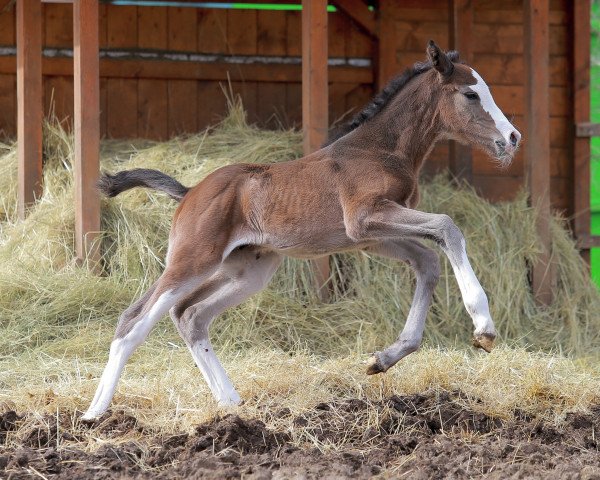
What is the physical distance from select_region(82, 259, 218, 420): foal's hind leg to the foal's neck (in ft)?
3.73

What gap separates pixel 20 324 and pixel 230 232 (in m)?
2.10

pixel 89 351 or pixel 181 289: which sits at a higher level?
pixel 181 289

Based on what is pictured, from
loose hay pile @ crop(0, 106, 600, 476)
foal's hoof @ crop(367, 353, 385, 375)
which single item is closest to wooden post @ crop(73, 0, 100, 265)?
loose hay pile @ crop(0, 106, 600, 476)

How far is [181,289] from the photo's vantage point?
5.52 metres

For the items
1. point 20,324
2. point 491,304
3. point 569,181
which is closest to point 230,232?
point 20,324

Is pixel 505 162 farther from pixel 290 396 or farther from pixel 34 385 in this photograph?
pixel 34 385

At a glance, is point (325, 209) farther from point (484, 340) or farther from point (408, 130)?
point (484, 340)

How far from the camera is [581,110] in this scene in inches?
370

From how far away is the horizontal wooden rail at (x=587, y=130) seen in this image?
9289 millimetres

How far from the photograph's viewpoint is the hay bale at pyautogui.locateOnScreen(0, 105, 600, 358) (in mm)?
7168

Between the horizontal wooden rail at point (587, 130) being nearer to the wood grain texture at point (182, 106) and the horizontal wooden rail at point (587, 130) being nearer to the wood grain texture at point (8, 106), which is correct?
the wood grain texture at point (182, 106)

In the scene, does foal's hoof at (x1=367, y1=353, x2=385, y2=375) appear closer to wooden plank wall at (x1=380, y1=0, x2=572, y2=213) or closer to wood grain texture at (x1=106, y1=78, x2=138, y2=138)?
wooden plank wall at (x1=380, y1=0, x2=572, y2=213)

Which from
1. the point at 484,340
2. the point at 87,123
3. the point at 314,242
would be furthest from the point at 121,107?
the point at 484,340

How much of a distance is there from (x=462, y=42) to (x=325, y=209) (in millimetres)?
3765
